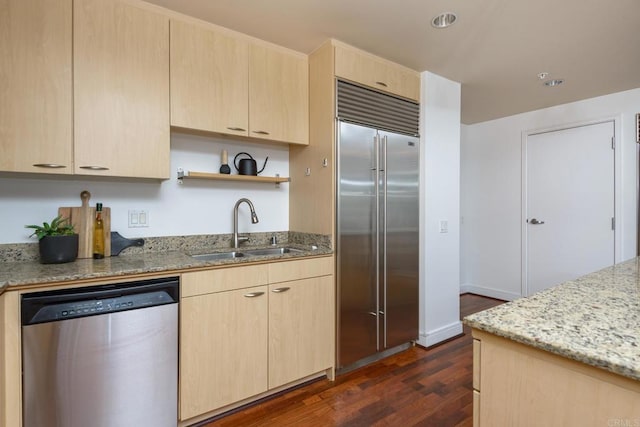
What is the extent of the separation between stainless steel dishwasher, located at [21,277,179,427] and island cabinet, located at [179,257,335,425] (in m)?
0.10

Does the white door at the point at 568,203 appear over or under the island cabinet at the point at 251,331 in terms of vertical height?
over

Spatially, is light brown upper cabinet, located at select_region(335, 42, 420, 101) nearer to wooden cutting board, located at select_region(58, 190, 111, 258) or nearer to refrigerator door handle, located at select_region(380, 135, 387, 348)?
refrigerator door handle, located at select_region(380, 135, 387, 348)

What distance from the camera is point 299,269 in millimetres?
2064

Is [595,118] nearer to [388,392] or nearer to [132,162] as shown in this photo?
[388,392]

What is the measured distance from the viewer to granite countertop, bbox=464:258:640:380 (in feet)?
2.28

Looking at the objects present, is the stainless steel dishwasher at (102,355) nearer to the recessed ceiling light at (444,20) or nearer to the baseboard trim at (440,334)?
the baseboard trim at (440,334)

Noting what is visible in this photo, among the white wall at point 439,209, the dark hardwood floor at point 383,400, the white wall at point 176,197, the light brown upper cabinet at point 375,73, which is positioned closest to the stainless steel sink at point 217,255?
the white wall at point 176,197

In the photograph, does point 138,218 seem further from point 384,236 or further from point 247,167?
point 384,236

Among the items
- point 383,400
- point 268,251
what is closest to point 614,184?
point 383,400

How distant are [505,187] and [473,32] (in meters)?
2.54

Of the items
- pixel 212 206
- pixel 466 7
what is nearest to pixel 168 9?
pixel 212 206

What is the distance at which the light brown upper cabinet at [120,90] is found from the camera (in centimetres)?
165

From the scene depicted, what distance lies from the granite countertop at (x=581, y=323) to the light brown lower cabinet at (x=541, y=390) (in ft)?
0.14

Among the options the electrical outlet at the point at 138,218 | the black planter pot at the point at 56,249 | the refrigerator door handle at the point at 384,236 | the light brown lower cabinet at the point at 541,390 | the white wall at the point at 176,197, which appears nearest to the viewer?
the light brown lower cabinet at the point at 541,390
